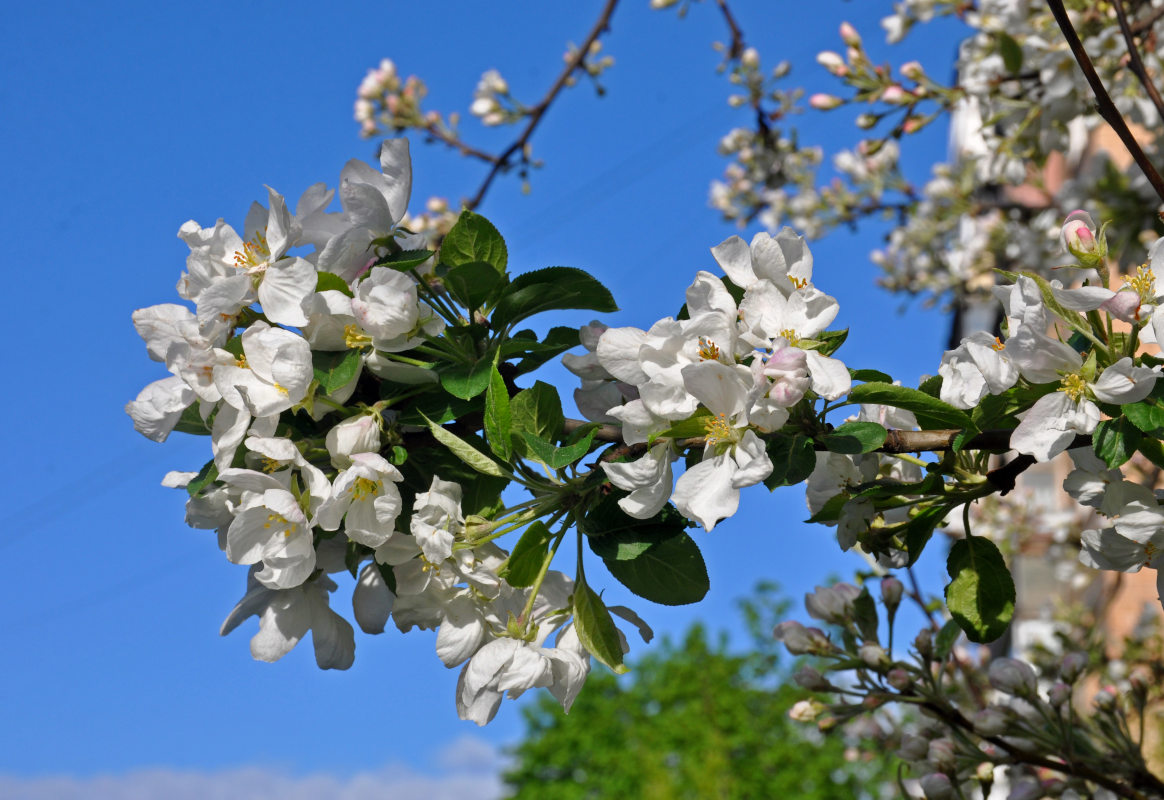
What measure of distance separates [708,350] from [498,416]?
10.2 inches

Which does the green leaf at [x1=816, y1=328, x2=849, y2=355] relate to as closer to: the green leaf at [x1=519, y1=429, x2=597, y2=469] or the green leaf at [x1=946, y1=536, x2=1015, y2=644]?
the green leaf at [x1=519, y1=429, x2=597, y2=469]

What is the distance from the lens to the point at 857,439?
43.3 inches

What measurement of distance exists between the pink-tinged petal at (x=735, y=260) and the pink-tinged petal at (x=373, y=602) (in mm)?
599

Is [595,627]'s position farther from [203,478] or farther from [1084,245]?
[1084,245]

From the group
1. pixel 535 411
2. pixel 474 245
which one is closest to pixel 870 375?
pixel 535 411

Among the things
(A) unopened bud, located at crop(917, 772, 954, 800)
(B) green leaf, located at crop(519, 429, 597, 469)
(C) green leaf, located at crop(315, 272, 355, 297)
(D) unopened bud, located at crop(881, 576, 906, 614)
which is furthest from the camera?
(D) unopened bud, located at crop(881, 576, 906, 614)

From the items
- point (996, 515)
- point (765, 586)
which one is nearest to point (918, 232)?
point (996, 515)

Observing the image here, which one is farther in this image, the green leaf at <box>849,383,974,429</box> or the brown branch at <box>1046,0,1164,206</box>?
the brown branch at <box>1046,0,1164,206</box>

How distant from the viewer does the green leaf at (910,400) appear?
107 centimetres

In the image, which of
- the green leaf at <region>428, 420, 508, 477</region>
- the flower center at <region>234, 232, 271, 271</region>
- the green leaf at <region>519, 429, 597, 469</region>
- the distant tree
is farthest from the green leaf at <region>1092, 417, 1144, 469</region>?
the distant tree

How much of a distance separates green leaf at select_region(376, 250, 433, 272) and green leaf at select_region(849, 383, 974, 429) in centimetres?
53

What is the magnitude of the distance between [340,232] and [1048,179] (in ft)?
50.8

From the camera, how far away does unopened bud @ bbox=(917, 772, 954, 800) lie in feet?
5.87

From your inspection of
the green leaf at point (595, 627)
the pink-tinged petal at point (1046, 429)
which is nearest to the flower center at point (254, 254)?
the green leaf at point (595, 627)
